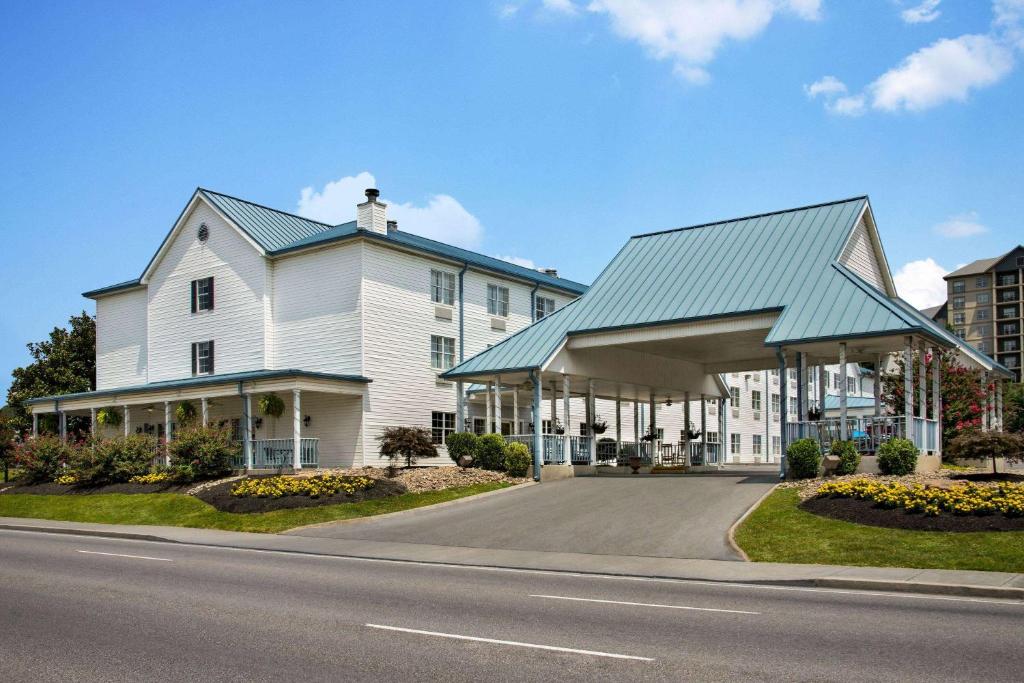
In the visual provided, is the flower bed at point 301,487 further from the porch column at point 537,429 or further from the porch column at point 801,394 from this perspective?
the porch column at point 801,394

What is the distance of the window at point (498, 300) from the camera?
4069 centimetres

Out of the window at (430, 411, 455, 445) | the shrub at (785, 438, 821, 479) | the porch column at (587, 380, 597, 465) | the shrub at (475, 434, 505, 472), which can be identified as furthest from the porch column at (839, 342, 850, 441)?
the window at (430, 411, 455, 445)

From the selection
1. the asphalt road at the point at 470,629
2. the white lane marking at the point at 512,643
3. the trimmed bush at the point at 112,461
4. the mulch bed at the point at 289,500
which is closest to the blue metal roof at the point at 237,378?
the trimmed bush at the point at 112,461

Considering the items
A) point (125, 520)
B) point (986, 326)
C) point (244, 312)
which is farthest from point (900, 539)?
point (986, 326)

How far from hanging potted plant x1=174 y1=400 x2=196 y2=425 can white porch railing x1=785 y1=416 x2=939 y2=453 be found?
2088cm

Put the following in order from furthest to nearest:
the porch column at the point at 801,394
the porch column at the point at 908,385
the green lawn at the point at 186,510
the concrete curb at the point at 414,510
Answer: the porch column at the point at 801,394 < the porch column at the point at 908,385 < the green lawn at the point at 186,510 < the concrete curb at the point at 414,510

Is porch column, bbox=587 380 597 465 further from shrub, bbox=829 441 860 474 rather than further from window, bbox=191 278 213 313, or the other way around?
window, bbox=191 278 213 313

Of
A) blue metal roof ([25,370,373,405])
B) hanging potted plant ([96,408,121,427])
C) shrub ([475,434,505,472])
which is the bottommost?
shrub ([475,434,505,472])

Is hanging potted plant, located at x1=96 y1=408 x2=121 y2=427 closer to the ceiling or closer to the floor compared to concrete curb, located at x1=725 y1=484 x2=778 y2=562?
closer to the ceiling

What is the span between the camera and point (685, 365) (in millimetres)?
37438

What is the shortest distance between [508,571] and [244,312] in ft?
81.8

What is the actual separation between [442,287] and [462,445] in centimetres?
937

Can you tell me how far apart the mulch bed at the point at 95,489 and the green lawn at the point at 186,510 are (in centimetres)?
49

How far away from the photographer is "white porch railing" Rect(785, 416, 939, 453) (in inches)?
992
